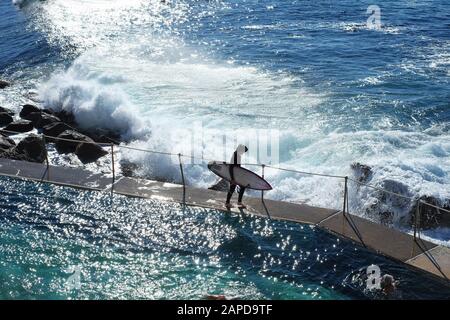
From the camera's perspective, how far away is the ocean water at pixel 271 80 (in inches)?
728

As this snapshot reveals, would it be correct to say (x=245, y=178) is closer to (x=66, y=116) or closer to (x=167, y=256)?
(x=167, y=256)

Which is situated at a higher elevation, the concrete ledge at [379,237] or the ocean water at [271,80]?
the concrete ledge at [379,237]

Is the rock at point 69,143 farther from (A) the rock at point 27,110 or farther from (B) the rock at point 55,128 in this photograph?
(A) the rock at point 27,110

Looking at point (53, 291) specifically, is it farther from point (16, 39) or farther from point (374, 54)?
point (16, 39)

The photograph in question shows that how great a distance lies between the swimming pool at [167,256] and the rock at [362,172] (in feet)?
17.5

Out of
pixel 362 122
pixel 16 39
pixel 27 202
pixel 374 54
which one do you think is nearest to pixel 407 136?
pixel 362 122

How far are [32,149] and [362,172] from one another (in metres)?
9.97

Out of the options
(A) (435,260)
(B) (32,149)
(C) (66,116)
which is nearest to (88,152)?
(B) (32,149)

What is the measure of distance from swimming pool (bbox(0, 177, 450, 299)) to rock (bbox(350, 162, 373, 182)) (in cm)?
533

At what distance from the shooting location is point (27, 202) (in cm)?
1332

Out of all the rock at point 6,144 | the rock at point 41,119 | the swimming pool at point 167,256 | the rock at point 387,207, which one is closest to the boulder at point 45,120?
the rock at point 41,119

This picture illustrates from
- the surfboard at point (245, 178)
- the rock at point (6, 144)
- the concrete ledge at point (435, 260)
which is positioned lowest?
the rock at point (6, 144)

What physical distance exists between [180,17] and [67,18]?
759 cm

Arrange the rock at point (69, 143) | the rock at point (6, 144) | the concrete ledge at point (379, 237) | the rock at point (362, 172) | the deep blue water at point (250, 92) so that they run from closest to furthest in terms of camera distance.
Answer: the concrete ledge at point (379, 237) → the deep blue water at point (250, 92) → the rock at point (362, 172) → the rock at point (6, 144) → the rock at point (69, 143)
